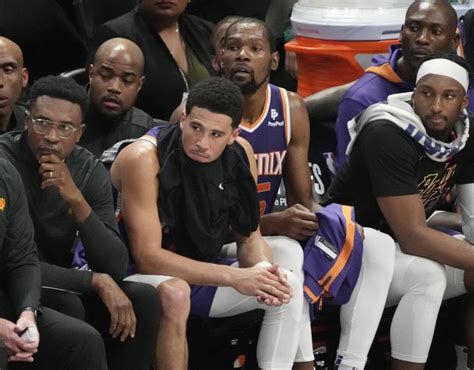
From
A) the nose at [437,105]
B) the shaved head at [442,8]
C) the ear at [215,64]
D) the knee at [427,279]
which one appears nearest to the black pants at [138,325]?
the knee at [427,279]

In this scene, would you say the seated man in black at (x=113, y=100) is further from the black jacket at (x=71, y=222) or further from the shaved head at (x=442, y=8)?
the shaved head at (x=442, y=8)

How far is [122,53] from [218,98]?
32.5 inches

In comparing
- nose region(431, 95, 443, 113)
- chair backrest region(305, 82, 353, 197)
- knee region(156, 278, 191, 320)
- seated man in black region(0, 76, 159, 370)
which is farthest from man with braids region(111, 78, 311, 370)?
chair backrest region(305, 82, 353, 197)

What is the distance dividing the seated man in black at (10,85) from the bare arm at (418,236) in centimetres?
145

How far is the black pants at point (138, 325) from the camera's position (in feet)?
14.2

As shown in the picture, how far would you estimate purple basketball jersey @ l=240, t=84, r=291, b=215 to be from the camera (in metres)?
5.12

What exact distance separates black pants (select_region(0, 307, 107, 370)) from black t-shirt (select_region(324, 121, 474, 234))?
1.42 m

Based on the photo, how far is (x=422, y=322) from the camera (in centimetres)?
487

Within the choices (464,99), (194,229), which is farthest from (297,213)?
(464,99)

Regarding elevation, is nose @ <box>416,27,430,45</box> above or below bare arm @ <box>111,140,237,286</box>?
above

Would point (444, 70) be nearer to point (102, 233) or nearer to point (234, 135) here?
point (234, 135)

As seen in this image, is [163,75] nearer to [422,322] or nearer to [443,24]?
[443,24]

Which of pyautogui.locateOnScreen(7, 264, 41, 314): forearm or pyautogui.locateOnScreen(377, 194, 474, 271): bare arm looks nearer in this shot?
pyautogui.locateOnScreen(7, 264, 41, 314): forearm

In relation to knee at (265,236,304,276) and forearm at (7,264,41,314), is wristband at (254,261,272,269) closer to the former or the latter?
knee at (265,236,304,276)
